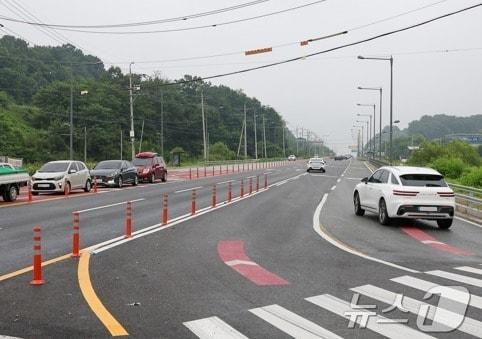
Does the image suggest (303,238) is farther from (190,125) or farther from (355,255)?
(190,125)

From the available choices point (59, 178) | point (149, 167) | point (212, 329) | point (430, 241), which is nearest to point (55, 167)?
point (59, 178)

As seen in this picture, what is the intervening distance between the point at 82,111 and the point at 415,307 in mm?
90833

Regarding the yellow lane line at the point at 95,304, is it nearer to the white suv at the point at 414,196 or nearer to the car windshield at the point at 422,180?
the white suv at the point at 414,196

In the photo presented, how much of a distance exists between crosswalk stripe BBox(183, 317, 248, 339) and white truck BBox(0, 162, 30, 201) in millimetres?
17828

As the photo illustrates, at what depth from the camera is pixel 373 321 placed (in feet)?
21.6

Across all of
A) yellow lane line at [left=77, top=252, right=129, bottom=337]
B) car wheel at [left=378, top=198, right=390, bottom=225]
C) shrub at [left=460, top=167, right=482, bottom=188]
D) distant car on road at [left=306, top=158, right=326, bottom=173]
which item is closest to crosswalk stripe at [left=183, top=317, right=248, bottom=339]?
yellow lane line at [left=77, top=252, right=129, bottom=337]

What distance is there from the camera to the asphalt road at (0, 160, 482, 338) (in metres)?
6.36

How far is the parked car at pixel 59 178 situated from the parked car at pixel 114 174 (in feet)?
12.4

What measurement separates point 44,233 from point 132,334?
871 centimetres

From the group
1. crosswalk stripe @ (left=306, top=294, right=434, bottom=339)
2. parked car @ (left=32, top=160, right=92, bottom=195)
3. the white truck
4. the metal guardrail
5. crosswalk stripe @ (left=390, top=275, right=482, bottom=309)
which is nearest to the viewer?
crosswalk stripe @ (left=306, top=294, right=434, bottom=339)

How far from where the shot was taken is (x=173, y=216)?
725 inches

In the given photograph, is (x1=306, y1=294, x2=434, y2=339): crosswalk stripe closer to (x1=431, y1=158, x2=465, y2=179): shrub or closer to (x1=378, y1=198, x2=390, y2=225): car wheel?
(x1=378, y1=198, x2=390, y2=225): car wheel

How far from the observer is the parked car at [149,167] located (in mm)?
39656

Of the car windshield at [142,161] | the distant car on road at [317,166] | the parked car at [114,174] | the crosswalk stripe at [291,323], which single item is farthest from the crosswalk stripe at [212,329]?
the distant car on road at [317,166]
